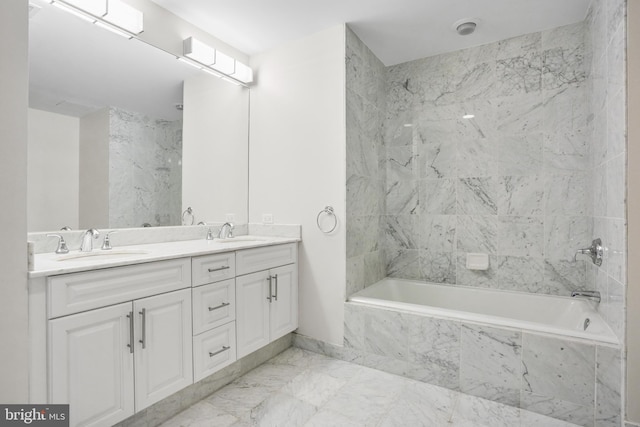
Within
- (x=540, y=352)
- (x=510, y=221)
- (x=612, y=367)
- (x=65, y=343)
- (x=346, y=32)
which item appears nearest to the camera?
(x=65, y=343)

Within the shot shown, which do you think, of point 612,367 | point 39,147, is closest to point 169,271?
point 39,147

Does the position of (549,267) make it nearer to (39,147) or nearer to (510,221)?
(510,221)

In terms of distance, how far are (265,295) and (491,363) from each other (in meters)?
1.47

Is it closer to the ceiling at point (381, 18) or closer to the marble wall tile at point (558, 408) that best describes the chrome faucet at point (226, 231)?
the ceiling at point (381, 18)

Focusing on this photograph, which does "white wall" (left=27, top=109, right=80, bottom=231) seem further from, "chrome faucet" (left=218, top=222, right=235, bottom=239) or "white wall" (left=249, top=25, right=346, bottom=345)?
"white wall" (left=249, top=25, right=346, bottom=345)

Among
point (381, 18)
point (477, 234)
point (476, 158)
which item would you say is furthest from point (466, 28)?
point (477, 234)

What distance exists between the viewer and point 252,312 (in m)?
2.09

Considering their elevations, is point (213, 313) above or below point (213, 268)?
below

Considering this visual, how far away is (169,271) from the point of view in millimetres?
1596

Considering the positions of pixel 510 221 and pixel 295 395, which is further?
pixel 510 221

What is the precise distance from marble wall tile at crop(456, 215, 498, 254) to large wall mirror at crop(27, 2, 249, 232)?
6.24ft

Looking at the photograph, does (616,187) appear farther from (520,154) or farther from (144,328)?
(144,328)

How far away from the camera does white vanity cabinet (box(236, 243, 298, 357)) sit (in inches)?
79.4

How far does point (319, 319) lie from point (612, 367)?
5.64ft
